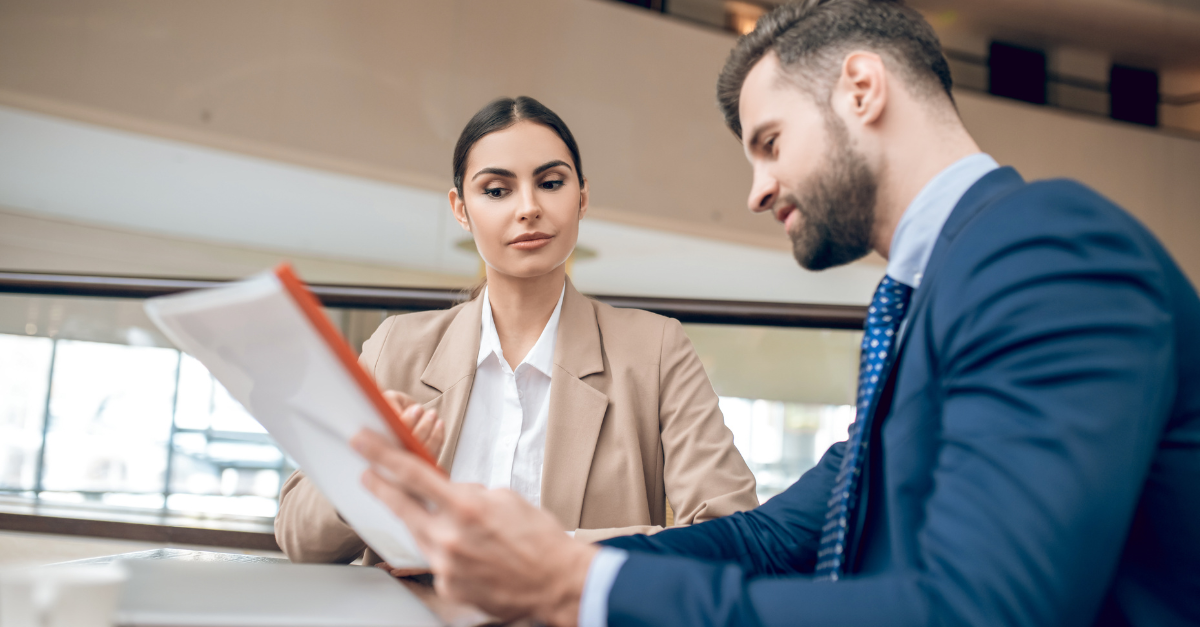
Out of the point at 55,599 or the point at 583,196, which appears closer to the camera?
the point at 55,599

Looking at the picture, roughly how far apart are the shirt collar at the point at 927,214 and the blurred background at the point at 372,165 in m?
2.04

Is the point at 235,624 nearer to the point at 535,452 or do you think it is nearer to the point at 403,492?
the point at 403,492

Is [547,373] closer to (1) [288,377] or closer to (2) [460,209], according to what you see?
(2) [460,209]

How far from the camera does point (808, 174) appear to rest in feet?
2.86

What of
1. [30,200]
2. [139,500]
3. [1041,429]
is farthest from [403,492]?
[30,200]

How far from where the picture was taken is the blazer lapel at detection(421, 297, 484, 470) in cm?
128

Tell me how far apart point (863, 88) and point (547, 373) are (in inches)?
28.5

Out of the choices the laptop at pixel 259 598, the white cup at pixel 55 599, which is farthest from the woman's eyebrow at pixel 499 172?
the white cup at pixel 55 599

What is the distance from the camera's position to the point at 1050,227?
590mm

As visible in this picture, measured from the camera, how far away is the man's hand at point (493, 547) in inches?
22.0

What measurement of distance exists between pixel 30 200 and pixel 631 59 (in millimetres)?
4796

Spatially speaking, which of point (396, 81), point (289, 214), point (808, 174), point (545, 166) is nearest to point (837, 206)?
point (808, 174)

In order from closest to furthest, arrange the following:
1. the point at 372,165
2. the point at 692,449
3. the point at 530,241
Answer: the point at 692,449 < the point at 530,241 < the point at 372,165

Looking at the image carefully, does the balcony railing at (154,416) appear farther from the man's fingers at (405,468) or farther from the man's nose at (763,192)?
the man's fingers at (405,468)
